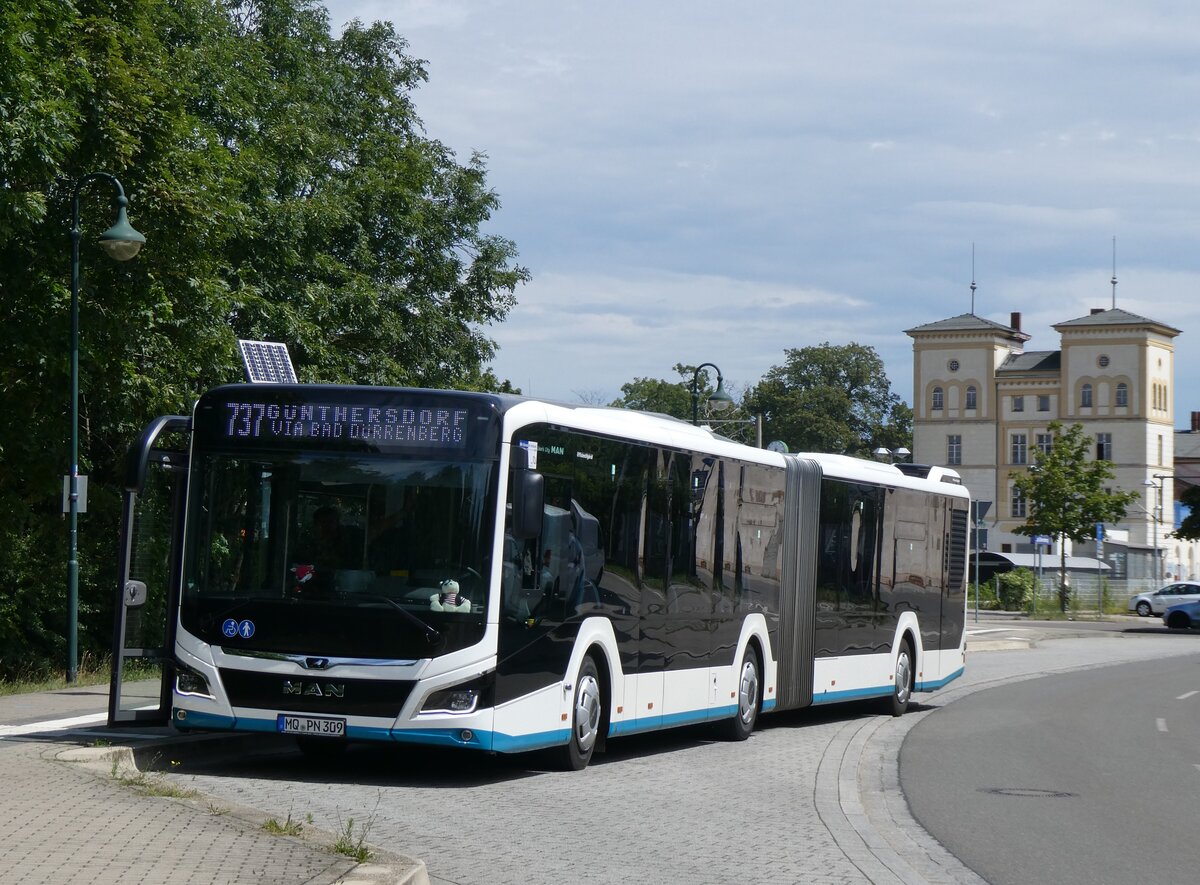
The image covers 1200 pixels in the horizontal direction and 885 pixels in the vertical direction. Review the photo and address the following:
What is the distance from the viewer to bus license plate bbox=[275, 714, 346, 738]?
12.0 metres

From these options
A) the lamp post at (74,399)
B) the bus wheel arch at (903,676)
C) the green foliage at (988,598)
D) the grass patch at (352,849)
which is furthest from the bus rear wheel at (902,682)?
the green foliage at (988,598)

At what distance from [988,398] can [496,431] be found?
124 m

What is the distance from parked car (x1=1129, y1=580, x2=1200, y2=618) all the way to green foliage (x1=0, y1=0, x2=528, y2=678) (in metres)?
40.7

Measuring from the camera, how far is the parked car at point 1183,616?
57.3 metres

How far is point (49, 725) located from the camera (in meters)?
14.2

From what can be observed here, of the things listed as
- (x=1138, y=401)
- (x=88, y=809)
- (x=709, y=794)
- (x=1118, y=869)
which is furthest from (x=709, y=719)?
(x=1138, y=401)

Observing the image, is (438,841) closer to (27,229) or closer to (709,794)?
(709,794)

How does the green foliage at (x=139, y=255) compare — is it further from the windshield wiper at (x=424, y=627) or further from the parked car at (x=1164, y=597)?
the parked car at (x=1164, y=597)

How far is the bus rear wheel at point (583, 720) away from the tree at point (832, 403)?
113 metres

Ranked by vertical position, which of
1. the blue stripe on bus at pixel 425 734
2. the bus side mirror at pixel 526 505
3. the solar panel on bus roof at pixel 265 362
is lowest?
the blue stripe on bus at pixel 425 734

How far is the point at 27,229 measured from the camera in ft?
70.5

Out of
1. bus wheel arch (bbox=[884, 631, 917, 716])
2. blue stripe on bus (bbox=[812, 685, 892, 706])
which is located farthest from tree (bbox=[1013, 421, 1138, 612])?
blue stripe on bus (bbox=[812, 685, 892, 706])

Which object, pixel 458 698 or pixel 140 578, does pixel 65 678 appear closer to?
pixel 140 578

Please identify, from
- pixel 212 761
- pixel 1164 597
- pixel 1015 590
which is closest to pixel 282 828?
pixel 212 761
